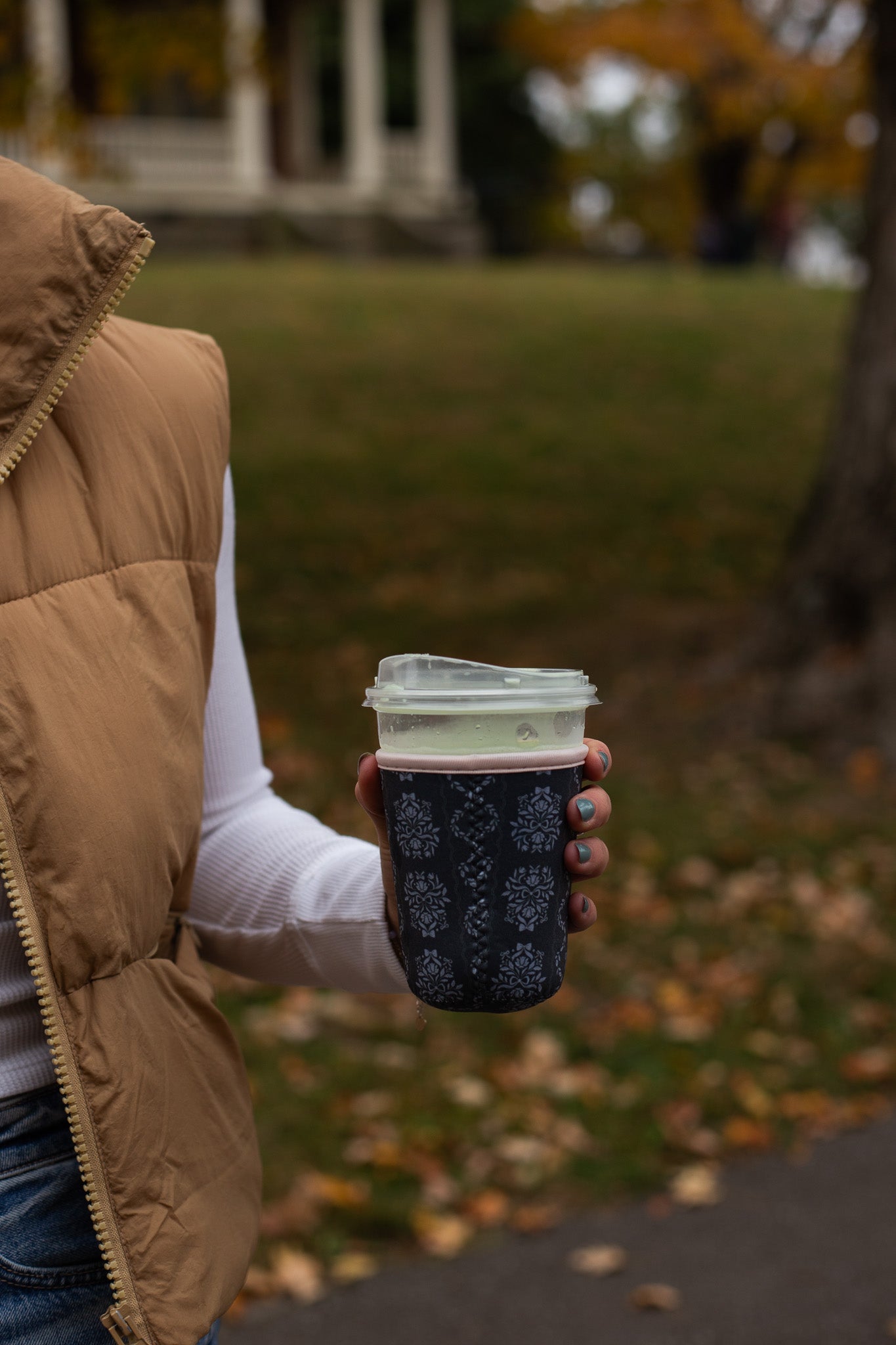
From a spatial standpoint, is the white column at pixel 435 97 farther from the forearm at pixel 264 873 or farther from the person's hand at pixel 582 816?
the person's hand at pixel 582 816

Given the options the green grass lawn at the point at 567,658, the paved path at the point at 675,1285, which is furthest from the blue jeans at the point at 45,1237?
the green grass lawn at the point at 567,658

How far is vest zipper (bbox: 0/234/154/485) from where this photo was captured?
4.49ft

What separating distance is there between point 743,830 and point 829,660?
136 centimetres

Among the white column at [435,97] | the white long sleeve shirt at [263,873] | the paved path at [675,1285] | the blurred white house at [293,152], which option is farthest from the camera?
the white column at [435,97]

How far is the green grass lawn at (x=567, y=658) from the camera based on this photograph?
4.55 m

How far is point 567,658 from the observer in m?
8.83

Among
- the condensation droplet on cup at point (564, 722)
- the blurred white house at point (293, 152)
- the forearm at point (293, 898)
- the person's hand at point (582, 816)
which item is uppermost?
the condensation droplet on cup at point (564, 722)

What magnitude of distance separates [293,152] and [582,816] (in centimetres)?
2579

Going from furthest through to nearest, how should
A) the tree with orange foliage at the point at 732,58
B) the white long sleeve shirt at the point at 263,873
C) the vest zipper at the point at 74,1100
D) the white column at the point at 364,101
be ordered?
the white column at the point at 364,101, the tree with orange foliage at the point at 732,58, the white long sleeve shirt at the point at 263,873, the vest zipper at the point at 74,1100

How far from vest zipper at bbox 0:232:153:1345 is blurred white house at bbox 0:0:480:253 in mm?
19392

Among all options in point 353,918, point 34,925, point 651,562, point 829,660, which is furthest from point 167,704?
point 651,562

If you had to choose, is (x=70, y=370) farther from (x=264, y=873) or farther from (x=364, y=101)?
(x=364, y=101)

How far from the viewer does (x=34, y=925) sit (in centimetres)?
135

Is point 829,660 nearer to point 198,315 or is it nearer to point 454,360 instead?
point 454,360
